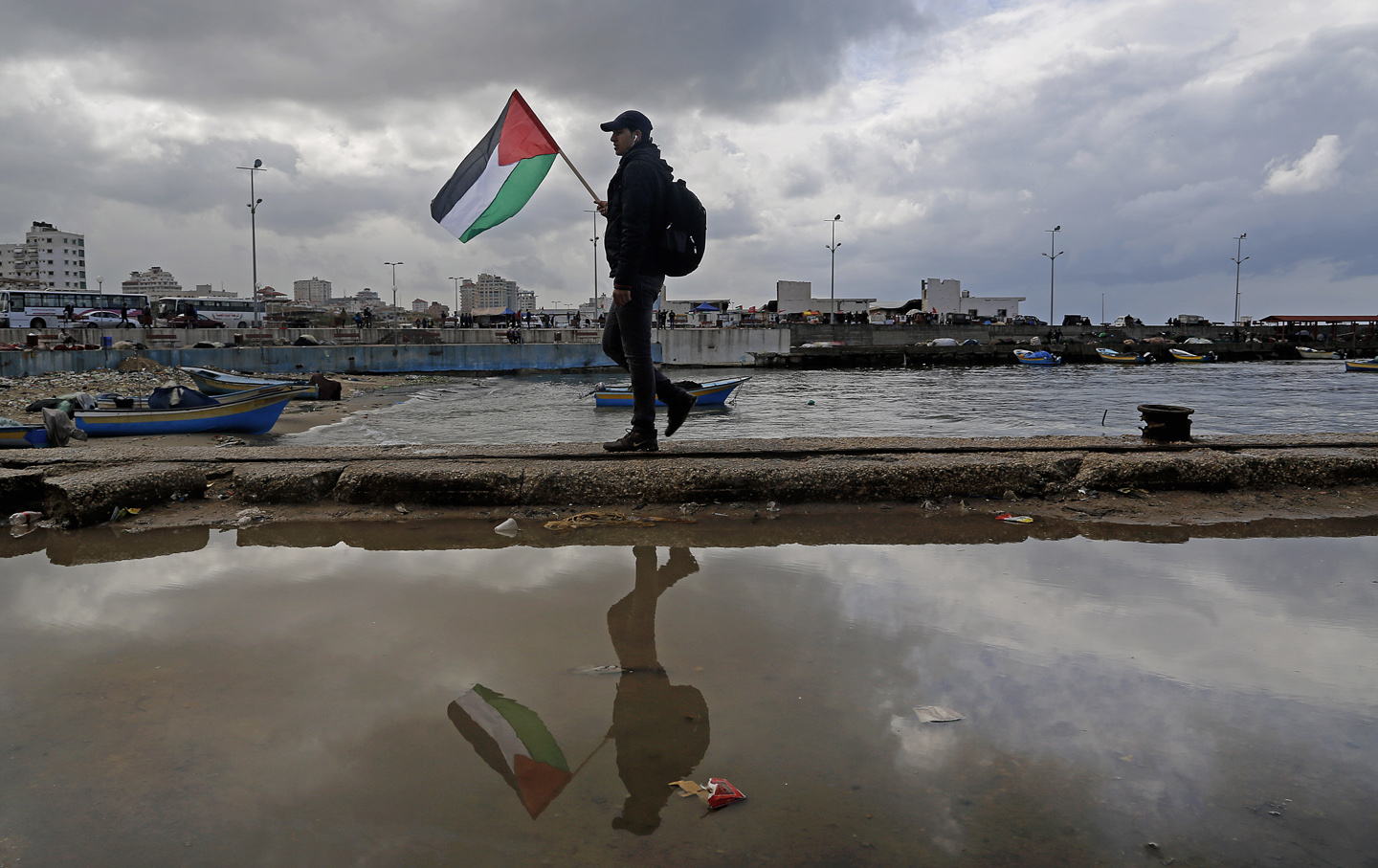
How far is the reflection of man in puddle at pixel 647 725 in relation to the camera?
1.53 metres

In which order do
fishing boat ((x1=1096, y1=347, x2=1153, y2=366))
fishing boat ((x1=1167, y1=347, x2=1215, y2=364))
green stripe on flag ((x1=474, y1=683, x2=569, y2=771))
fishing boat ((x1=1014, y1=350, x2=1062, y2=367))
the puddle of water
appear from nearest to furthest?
the puddle of water < green stripe on flag ((x1=474, y1=683, x2=569, y2=771)) < fishing boat ((x1=1014, y1=350, x2=1062, y2=367)) < fishing boat ((x1=1167, y1=347, x2=1215, y2=364)) < fishing boat ((x1=1096, y1=347, x2=1153, y2=366))

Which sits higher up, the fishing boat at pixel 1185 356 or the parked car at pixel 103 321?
the parked car at pixel 103 321

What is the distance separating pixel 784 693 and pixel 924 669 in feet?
1.32

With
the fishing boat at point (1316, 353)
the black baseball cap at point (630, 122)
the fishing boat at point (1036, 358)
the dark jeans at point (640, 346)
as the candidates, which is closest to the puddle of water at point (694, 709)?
the dark jeans at point (640, 346)

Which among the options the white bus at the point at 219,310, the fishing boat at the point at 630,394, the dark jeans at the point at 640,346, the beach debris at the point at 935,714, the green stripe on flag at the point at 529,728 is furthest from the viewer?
the white bus at the point at 219,310

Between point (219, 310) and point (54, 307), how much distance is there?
9208 millimetres

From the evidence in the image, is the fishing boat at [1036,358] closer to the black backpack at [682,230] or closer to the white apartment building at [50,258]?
the black backpack at [682,230]

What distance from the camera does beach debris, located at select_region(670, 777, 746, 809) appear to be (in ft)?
4.94

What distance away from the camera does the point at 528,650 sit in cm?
220

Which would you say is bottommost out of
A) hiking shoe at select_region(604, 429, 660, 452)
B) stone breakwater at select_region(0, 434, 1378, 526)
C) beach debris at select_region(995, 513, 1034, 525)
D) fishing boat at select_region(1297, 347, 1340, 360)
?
beach debris at select_region(995, 513, 1034, 525)

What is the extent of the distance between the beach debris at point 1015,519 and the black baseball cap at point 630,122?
273cm

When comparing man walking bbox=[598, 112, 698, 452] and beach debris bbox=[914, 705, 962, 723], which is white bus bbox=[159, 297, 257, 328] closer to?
man walking bbox=[598, 112, 698, 452]

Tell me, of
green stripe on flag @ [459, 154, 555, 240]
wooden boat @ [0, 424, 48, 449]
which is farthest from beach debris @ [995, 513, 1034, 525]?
wooden boat @ [0, 424, 48, 449]

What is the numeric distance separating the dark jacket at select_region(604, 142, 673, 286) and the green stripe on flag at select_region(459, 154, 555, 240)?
5.67 feet
